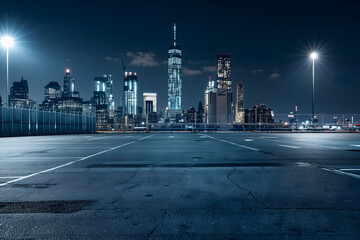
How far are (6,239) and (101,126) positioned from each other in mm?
48060

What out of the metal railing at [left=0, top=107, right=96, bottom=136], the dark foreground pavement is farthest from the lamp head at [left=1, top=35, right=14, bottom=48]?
the dark foreground pavement

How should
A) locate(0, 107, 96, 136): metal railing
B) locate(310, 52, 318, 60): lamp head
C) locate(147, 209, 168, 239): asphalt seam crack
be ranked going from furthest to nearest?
locate(310, 52, 318, 60): lamp head
locate(0, 107, 96, 136): metal railing
locate(147, 209, 168, 239): asphalt seam crack

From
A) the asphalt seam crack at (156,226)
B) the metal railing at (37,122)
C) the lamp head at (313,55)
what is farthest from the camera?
the lamp head at (313,55)

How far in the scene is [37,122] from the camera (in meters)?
36.2

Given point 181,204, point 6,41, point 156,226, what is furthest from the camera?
point 6,41

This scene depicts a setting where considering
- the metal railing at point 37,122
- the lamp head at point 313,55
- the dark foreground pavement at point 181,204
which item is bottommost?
the dark foreground pavement at point 181,204

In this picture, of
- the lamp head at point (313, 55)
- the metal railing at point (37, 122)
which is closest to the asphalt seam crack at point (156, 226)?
the metal railing at point (37, 122)

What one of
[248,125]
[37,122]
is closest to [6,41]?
[37,122]

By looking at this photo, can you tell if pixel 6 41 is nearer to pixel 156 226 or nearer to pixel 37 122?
pixel 37 122

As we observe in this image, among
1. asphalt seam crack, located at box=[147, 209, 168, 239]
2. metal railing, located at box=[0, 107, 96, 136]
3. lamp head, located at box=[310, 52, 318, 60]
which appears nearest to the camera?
asphalt seam crack, located at box=[147, 209, 168, 239]

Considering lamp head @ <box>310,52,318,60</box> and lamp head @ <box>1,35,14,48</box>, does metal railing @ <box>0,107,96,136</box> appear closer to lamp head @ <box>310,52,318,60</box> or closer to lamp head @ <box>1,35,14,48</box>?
lamp head @ <box>1,35,14,48</box>

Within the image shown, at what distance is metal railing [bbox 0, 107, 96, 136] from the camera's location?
3170 centimetres

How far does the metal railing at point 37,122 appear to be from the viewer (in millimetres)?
31703

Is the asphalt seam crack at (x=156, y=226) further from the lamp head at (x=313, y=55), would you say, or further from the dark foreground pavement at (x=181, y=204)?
the lamp head at (x=313, y=55)
